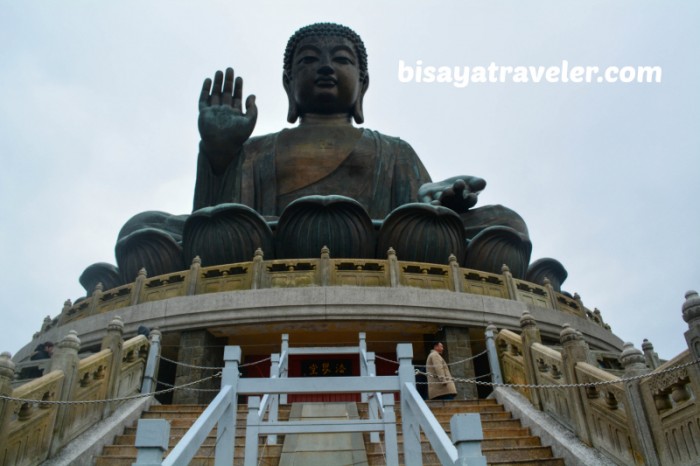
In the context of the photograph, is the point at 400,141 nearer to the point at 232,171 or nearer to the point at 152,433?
the point at 232,171

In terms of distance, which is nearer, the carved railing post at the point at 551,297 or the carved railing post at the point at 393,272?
the carved railing post at the point at 393,272

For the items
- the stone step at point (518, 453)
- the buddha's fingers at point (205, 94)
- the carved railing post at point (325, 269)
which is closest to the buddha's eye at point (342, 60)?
the buddha's fingers at point (205, 94)

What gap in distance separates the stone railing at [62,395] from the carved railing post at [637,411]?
162 inches

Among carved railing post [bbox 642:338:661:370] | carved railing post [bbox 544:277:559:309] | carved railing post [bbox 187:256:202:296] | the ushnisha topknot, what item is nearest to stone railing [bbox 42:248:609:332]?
carved railing post [bbox 187:256:202:296]

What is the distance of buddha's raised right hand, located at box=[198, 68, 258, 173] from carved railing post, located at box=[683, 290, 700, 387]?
11038 millimetres

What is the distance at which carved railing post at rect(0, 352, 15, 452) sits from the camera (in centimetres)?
406

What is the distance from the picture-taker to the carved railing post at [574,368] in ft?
15.0

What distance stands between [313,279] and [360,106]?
8.42m

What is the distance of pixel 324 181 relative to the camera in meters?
13.9

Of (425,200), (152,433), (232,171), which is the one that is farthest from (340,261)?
(152,433)

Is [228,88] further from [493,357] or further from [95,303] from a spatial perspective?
[493,357]

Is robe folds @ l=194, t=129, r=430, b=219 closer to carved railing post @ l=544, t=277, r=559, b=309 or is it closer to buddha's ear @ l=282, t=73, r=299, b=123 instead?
buddha's ear @ l=282, t=73, r=299, b=123

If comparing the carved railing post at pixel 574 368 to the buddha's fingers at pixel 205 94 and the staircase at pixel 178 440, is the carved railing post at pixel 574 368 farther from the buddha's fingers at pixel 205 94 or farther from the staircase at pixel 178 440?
the buddha's fingers at pixel 205 94

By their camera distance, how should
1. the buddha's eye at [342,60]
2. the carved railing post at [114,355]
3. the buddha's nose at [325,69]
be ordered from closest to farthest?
the carved railing post at [114,355], the buddha's nose at [325,69], the buddha's eye at [342,60]
